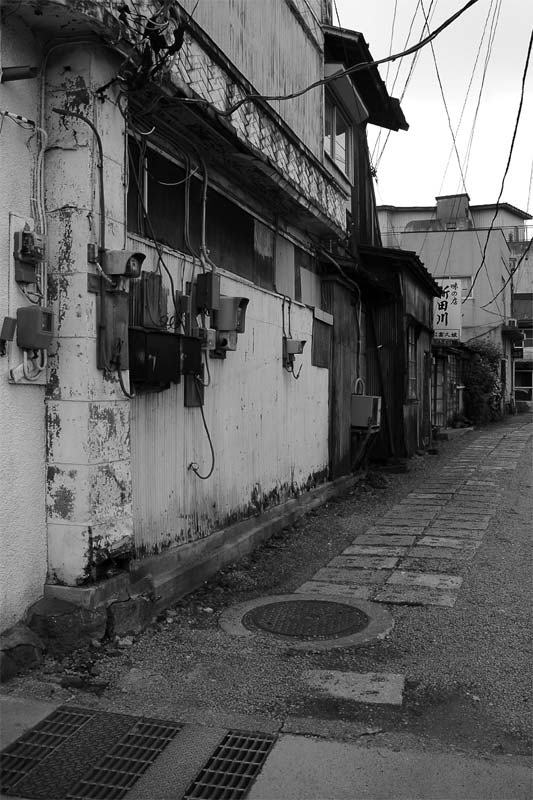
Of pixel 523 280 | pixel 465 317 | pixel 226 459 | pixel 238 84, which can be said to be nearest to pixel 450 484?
pixel 226 459

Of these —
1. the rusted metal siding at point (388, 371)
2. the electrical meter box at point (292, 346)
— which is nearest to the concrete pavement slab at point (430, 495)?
the rusted metal siding at point (388, 371)

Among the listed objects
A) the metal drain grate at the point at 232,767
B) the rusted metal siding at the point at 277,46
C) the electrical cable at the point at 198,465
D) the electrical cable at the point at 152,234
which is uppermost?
the rusted metal siding at the point at 277,46

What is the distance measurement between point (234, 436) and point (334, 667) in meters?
3.16

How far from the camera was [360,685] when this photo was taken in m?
4.32

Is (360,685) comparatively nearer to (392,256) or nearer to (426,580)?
(426,580)

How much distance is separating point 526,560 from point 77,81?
5747 millimetres

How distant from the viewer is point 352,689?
4258 millimetres

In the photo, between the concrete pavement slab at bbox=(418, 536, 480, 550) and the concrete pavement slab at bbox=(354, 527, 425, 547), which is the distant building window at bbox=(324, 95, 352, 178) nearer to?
the concrete pavement slab at bbox=(354, 527, 425, 547)

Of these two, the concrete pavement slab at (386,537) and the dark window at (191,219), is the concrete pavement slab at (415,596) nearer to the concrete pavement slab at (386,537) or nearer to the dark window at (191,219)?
the concrete pavement slab at (386,537)

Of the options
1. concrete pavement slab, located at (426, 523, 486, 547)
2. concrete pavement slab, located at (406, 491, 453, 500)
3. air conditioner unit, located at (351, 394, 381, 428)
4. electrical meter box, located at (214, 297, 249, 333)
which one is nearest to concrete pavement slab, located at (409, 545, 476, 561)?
concrete pavement slab, located at (426, 523, 486, 547)

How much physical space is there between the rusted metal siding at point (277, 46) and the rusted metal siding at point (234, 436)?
2.39 metres

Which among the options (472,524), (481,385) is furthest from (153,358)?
(481,385)

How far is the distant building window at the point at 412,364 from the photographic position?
49.0ft

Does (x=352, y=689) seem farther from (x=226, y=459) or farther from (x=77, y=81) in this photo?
(x=77, y=81)
